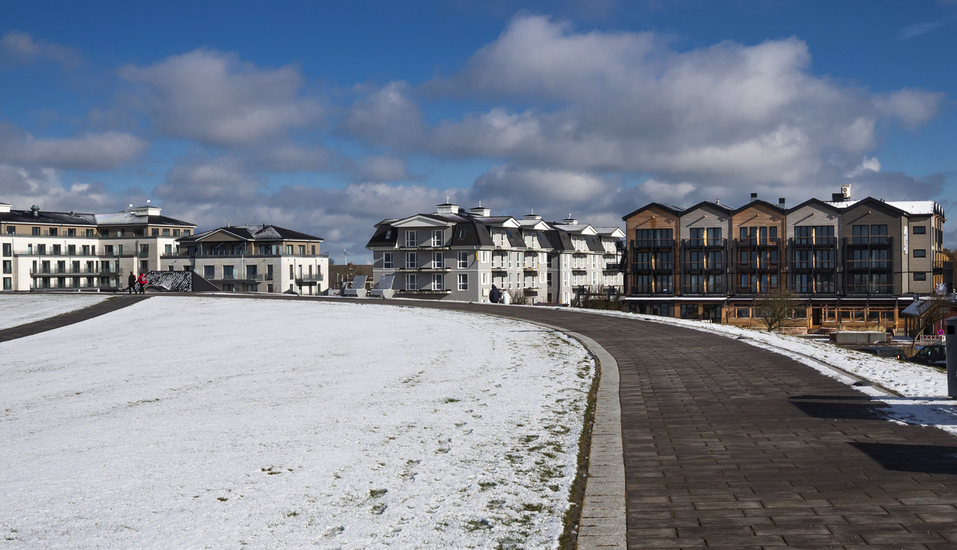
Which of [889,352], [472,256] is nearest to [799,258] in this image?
[472,256]

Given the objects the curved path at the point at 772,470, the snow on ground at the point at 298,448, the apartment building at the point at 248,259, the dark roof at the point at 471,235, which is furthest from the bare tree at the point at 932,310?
the apartment building at the point at 248,259

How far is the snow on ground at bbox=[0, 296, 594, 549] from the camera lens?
17.8ft

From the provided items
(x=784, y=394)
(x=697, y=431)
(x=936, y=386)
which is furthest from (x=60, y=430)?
(x=936, y=386)

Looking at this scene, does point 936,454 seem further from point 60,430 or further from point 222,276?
point 222,276

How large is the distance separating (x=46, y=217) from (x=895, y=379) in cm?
11162

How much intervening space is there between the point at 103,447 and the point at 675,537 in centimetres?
646

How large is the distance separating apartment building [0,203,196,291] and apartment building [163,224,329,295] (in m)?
5.66

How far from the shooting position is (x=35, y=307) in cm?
4134

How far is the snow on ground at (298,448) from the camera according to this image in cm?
543

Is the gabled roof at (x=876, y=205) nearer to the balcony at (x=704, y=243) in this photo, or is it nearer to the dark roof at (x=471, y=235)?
the balcony at (x=704, y=243)

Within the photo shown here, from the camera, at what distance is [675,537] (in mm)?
5156

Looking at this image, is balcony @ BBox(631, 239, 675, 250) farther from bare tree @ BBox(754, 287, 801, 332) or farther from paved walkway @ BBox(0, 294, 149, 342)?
paved walkway @ BBox(0, 294, 149, 342)

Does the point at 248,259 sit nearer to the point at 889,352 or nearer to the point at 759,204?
the point at 759,204

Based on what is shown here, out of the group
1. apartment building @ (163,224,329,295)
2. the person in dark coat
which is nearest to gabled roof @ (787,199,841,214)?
the person in dark coat
